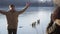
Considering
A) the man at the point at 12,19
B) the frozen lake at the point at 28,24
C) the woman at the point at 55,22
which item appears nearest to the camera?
the woman at the point at 55,22

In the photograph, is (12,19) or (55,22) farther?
(12,19)

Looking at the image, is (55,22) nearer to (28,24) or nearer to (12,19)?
(12,19)

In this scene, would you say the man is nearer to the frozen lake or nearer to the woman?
the frozen lake

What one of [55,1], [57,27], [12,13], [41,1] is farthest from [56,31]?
[41,1]

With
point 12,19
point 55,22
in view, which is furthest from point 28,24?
point 55,22

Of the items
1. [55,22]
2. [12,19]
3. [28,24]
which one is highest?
[55,22]

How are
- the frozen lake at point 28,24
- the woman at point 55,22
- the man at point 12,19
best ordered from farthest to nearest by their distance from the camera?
the frozen lake at point 28,24, the man at point 12,19, the woman at point 55,22

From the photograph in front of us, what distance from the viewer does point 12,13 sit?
3004mm

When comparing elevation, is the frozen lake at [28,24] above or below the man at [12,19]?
below

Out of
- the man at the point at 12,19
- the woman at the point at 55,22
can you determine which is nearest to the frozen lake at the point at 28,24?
the man at the point at 12,19

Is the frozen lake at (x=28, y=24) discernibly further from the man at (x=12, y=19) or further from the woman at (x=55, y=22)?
the woman at (x=55, y=22)

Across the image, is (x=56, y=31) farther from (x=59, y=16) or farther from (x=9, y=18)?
(x=9, y=18)

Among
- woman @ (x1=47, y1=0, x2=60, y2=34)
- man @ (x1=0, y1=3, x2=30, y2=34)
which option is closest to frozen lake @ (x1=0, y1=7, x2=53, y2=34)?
man @ (x1=0, y1=3, x2=30, y2=34)

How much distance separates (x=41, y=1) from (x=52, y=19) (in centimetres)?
1581
